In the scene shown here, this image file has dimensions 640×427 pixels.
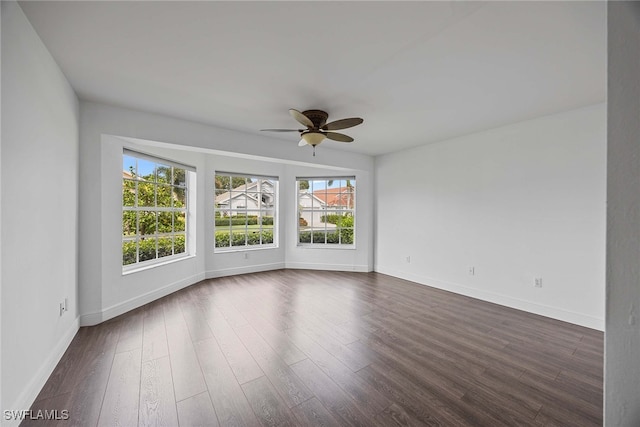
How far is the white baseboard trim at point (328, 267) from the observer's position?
215 inches

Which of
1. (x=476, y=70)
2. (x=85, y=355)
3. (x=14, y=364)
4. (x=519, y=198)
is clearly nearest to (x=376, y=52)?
(x=476, y=70)

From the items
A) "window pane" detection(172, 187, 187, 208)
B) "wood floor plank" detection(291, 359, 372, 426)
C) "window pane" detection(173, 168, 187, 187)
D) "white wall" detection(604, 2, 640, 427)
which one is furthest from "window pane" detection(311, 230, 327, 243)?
"white wall" detection(604, 2, 640, 427)

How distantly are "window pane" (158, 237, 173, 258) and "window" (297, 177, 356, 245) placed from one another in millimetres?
2503

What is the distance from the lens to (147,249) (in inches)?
146

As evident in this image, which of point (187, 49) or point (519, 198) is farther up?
point (187, 49)

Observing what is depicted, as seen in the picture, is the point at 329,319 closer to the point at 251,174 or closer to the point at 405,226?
the point at 405,226

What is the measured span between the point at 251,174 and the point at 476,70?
408cm

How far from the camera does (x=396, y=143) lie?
448cm

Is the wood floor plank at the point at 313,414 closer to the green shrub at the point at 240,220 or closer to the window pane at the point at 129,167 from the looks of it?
the window pane at the point at 129,167

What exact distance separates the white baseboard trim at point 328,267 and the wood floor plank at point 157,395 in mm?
3561

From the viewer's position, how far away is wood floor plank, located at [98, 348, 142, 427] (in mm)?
1574

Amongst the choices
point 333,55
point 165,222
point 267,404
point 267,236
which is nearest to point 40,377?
point 267,404

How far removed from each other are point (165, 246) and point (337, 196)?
11.0ft

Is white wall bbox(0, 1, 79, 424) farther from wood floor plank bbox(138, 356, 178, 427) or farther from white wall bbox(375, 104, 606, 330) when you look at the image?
white wall bbox(375, 104, 606, 330)
